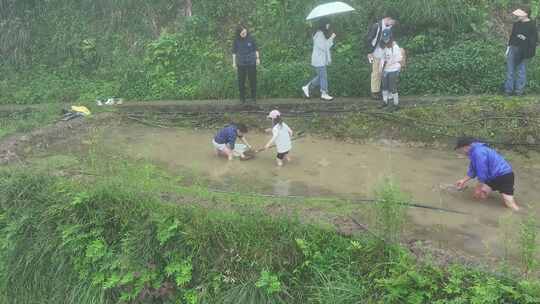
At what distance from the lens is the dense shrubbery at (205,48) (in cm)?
1116

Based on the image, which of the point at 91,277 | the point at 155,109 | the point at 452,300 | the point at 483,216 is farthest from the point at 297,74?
the point at 452,300

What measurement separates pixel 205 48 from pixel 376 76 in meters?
5.66

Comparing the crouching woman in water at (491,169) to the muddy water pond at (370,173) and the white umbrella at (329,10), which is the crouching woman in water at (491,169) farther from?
the white umbrella at (329,10)

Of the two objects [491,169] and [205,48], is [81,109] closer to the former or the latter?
[205,48]

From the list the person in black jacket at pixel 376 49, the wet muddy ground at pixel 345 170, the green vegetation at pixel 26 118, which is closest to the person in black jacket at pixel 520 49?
the wet muddy ground at pixel 345 170

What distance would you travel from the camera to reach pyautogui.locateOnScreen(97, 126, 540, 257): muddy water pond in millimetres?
6465

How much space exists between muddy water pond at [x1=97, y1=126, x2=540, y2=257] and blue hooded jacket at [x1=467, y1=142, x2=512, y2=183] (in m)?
0.49

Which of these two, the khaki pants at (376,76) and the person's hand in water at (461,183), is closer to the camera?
the person's hand in water at (461,183)

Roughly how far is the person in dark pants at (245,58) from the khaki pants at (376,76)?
259 centimetres

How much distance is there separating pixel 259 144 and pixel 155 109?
11.7 feet

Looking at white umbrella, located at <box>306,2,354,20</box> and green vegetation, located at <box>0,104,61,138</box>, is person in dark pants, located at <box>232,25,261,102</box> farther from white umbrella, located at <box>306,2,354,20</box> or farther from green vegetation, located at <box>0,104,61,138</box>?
green vegetation, located at <box>0,104,61,138</box>

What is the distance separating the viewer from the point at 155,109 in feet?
40.5

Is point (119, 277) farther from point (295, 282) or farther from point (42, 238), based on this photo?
point (295, 282)

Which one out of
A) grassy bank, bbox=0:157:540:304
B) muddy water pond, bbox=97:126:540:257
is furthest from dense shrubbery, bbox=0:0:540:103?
grassy bank, bbox=0:157:540:304
